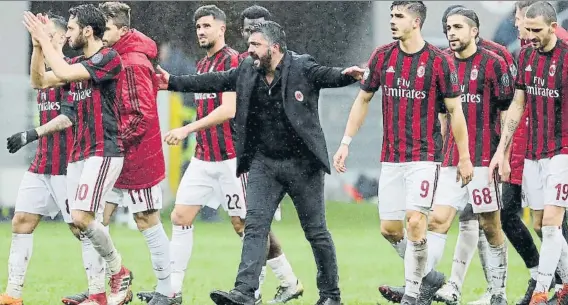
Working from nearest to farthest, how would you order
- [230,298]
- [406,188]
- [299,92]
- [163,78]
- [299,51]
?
[230,298] < [299,92] < [406,188] < [163,78] < [299,51]

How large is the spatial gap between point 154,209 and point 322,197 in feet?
3.89

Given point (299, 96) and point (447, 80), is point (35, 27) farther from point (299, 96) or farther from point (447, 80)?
point (447, 80)

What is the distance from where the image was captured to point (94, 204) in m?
9.09

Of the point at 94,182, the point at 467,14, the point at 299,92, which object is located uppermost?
the point at 467,14

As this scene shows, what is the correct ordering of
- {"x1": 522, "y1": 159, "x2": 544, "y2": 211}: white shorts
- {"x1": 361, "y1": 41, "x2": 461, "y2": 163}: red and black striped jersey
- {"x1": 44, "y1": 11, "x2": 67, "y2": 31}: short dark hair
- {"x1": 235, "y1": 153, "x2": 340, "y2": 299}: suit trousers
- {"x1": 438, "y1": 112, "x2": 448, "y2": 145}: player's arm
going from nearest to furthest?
{"x1": 235, "y1": 153, "x2": 340, "y2": 299}: suit trousers
{"x1": 361, "y1": 41, "x2": 461, "y2": 163}: red and black striped jersey
{"x1": 522, "y1": 159, "x2": 544, "y2": 211}: white shorts
{"x1": 44, "y1": 11, "x2": 67, "y2": 31}: short dark hair
{"x1": 438, "y1": 112, "x2": 448, "y2": 145}: player's arm

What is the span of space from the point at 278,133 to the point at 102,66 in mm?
1207

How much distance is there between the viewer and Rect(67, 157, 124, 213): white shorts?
907cm

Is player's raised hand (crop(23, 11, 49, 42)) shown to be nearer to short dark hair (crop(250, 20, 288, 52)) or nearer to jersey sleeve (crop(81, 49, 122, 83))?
jersey sleeve (crop(81, 49, 122, 83))

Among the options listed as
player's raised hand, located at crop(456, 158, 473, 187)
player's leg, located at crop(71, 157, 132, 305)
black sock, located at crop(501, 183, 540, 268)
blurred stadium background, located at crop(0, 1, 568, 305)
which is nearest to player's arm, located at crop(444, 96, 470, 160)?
player's raised hand, located at crop(456, 158, 473, 187)

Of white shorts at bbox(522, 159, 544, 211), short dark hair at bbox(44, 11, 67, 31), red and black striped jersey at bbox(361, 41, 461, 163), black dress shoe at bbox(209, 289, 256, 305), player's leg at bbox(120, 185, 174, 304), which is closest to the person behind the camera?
black dress shoe at bbox(209, 289, 256, 305)

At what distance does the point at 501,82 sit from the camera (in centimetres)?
977

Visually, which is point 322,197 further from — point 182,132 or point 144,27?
point 144,27

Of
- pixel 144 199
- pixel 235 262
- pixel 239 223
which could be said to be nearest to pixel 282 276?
pixel 239 223

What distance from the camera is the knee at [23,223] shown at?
31.8 feet
